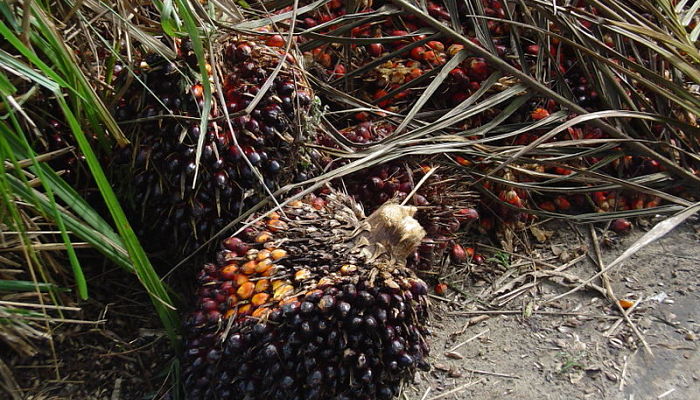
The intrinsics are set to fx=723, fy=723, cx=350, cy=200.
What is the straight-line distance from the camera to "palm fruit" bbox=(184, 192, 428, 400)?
1.82m

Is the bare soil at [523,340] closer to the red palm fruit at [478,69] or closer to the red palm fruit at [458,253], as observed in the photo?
the red palm fruit at [458,253]

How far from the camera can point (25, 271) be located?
6.53 feet

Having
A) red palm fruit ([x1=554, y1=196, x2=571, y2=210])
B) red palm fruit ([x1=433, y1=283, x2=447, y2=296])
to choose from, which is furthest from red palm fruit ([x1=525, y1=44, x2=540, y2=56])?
red palm fruit ([x1=433, y1=283, x2=447, y2=296])

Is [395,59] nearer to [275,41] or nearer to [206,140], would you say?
[275,41]

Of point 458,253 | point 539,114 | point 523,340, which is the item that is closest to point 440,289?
point 458,253

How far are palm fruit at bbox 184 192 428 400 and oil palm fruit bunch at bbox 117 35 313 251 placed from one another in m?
0.13

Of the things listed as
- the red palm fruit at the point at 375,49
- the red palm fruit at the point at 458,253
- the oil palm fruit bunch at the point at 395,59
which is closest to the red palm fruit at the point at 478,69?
the oil palm fruit bunch at the point at 395,59

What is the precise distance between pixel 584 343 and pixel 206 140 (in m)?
1.27

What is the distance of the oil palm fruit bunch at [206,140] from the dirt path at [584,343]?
75 centimetres

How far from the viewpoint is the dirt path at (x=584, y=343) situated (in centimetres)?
205

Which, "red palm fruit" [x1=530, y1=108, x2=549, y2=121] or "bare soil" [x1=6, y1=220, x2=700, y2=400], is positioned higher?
"red palm fruit" [x1=530, y1=108, x2=549, y2=121]

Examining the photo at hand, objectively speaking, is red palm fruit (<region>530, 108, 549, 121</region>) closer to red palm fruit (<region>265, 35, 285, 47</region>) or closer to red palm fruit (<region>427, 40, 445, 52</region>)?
red palm fruit (<region>427, 40, 445, 52</region>)

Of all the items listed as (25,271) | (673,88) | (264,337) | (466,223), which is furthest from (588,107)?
(25,271)

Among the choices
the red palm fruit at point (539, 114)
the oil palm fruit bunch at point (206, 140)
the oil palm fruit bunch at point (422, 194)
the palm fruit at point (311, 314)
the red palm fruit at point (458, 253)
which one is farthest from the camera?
the red palm fruit at point (539, 114)
